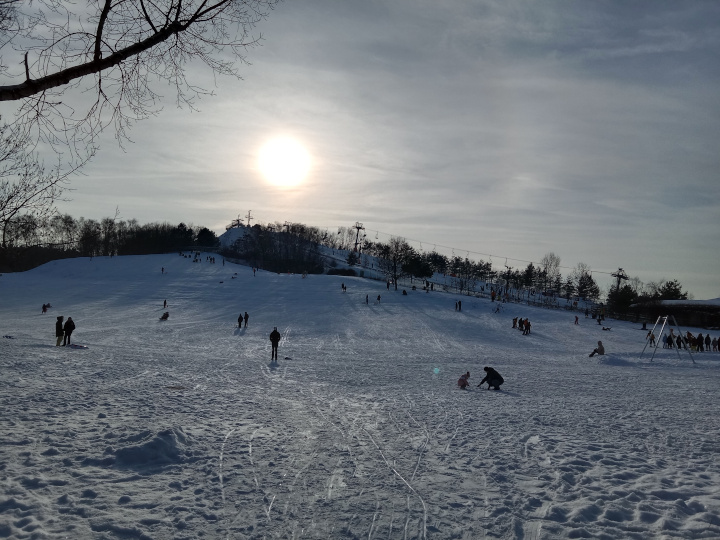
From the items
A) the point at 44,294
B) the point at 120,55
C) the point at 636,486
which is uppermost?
the point at 120,55

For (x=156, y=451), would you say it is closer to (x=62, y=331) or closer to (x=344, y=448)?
(x=344, y=448)

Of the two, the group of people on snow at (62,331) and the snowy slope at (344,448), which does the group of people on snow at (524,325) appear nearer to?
the snowy slope at (344,448)

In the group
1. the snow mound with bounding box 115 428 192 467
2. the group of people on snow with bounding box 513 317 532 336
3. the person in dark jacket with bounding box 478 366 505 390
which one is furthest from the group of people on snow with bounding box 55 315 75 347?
the group of people on snow with bounding box 513 317 532 336

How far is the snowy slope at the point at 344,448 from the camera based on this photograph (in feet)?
18.4

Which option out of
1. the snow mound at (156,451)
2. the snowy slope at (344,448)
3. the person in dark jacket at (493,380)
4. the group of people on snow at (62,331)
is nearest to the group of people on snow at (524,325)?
the snowy slope at (344,448)

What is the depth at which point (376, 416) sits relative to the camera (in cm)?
1109

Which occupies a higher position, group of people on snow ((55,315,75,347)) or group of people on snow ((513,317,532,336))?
group of people on snow ((513,317,532,336))

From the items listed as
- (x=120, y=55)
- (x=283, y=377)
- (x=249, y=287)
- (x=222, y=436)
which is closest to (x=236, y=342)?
(x=283, y=377)

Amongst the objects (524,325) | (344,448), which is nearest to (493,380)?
(344,448)

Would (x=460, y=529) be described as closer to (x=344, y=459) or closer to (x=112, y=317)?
(x=344, y=459)

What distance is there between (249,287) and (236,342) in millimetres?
36325

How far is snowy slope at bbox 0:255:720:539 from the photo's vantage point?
220 inches

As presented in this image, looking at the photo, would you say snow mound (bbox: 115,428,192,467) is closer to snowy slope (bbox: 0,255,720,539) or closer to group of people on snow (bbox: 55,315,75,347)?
snowy slope (bbox: 0,255,720,539)

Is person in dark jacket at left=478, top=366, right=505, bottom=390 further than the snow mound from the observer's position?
Yes
